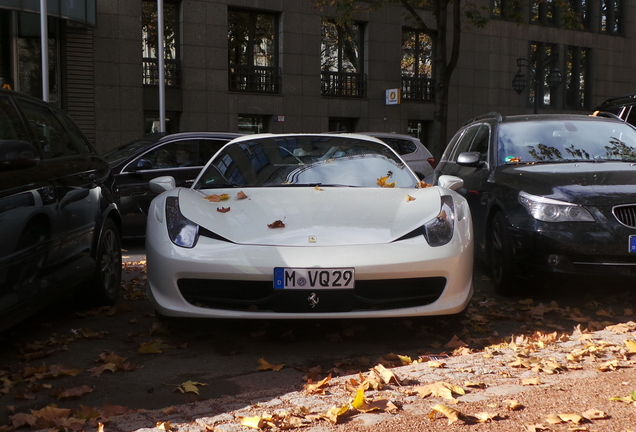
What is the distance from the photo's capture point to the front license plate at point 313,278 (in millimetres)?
4648

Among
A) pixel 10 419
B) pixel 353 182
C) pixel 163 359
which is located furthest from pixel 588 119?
pixel 10 419

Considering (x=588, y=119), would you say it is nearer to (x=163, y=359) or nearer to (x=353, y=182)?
(x=353, y=182)

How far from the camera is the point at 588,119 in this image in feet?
26.7

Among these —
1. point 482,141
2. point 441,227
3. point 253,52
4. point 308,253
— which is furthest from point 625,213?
point 253,52

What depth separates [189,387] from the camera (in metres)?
4.08

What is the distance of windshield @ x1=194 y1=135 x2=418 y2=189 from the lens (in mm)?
5902

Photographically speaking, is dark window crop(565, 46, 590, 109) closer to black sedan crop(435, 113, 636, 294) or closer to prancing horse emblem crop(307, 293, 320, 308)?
black sedan crop(435, 113, 636, 294)

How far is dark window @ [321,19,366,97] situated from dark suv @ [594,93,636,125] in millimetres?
13023

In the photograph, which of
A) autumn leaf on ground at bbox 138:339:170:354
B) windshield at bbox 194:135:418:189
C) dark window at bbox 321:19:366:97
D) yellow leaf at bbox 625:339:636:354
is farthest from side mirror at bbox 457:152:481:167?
dark window at bbox 321:19:366:97

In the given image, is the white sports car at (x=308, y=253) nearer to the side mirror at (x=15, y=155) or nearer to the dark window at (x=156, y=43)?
the side mirror at (x=15, y=155)

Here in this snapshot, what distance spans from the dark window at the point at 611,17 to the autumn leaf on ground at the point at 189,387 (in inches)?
1382

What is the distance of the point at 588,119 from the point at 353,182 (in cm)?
A: 340

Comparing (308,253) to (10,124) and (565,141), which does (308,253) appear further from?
(565,141)

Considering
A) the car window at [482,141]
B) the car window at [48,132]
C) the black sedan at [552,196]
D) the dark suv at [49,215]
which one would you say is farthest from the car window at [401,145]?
the car window at [48,132]
